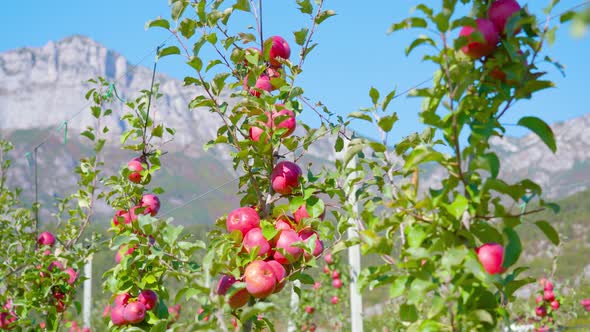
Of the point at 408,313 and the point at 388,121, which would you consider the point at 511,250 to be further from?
the point at 388,121

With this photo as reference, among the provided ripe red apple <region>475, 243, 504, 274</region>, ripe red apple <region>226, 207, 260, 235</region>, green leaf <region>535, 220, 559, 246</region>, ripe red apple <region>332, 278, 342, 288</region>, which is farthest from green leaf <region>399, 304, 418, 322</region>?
ripe red apple <region>332, 278, 342, 288</region>

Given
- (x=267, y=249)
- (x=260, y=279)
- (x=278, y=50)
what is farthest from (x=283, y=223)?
(x=278, y=50)

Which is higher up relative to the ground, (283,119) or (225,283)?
(283,119)

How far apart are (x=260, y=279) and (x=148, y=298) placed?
2.49 ft

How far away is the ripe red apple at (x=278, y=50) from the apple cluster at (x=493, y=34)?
107 cm

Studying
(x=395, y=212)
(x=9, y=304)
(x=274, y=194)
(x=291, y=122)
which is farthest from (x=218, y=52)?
(x=9, y=304)

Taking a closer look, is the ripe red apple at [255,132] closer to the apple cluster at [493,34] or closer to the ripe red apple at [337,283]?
the apple cluster at [493,34]

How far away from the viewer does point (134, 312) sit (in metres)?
2.21

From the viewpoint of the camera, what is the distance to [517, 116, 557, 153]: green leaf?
1.27 meters

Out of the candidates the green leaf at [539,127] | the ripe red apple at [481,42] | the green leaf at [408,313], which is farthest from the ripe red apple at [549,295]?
the ripe red apple at [481,42]

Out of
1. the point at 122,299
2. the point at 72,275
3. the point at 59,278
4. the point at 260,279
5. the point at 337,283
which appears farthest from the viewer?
the point at 337,283

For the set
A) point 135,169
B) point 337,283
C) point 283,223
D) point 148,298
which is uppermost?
point 337,283

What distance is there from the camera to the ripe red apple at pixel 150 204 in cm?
258

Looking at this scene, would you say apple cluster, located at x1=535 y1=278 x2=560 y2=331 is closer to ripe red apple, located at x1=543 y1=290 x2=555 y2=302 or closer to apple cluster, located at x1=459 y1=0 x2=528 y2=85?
ripe red apple, located at x1=543 y1=290 x2=555 y2=302
